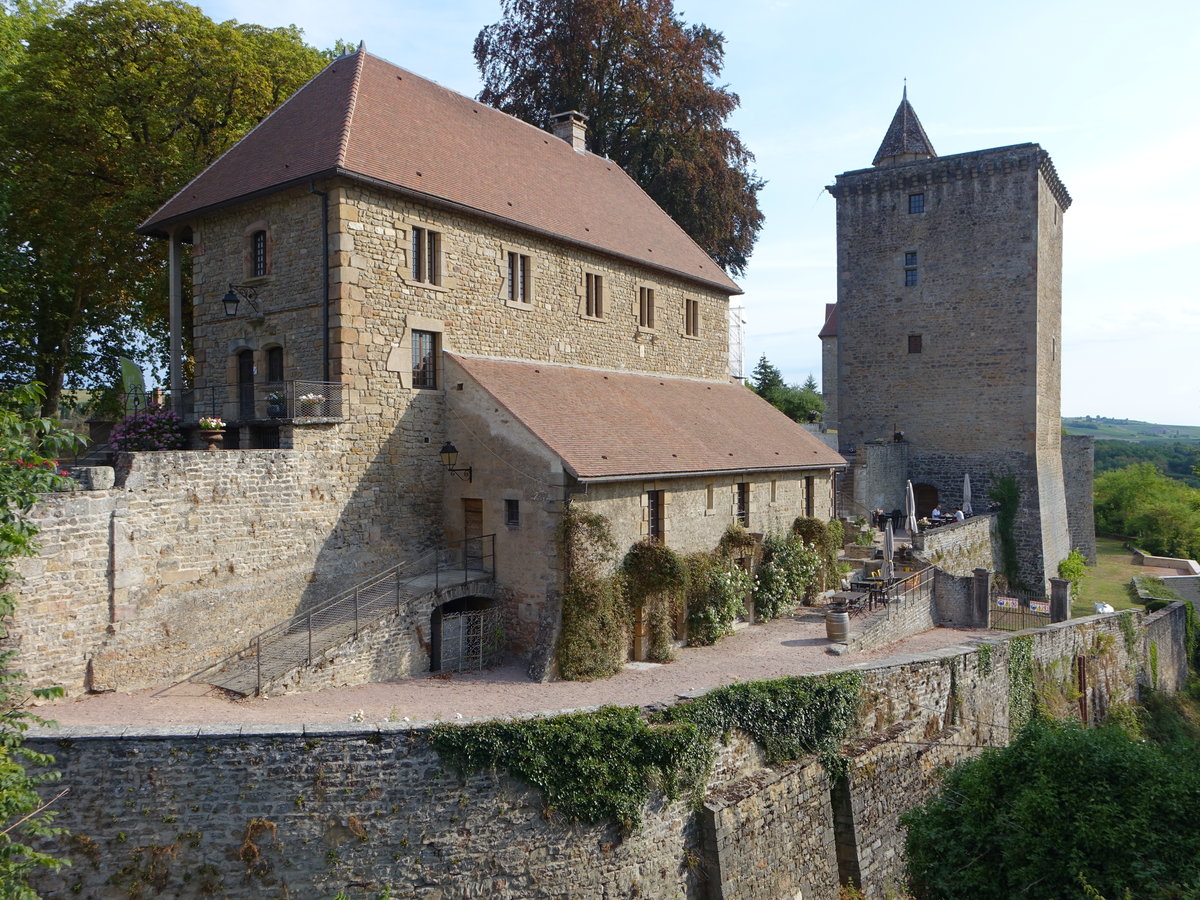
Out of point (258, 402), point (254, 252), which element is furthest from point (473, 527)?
point (254, 252)

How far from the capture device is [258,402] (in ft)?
53.0

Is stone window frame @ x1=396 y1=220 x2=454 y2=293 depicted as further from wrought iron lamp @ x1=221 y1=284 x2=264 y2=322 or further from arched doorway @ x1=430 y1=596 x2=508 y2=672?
arched doorway @ x1=430 y1=596 x2=508 y2=672

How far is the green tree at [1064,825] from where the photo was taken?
867 centimetres

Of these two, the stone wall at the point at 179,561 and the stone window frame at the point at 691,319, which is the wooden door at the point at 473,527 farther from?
the stone window frame at the point at 691,319

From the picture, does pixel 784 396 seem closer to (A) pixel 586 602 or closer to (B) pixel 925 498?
(B) pixel 925 498

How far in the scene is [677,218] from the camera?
28453mm

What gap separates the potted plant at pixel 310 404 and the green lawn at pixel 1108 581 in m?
20.5

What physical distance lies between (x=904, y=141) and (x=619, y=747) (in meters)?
31.6

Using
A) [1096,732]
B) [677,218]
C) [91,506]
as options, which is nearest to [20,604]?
[91,506]

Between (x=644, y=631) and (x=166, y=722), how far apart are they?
8113mm

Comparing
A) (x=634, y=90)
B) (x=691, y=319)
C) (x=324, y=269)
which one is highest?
(x=634, y=90)

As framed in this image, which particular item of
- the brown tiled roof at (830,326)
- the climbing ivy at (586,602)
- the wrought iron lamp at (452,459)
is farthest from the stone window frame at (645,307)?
the brown tiled roof at (830,326)

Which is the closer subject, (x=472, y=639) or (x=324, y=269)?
(x=472, y=639)

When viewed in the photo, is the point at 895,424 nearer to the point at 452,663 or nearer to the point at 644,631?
the point at 644,631
